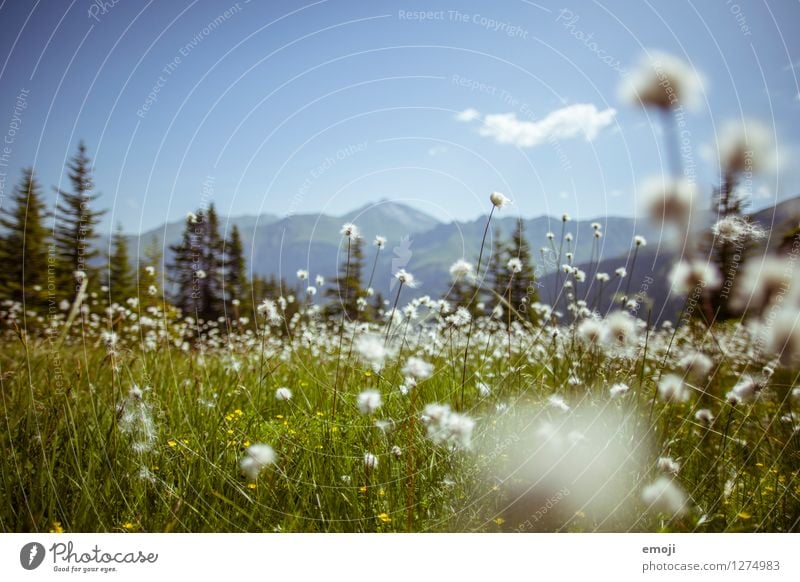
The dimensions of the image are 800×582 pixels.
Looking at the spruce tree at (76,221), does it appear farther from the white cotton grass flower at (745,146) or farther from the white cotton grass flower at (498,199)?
the white cotton grass flower at (745,146)

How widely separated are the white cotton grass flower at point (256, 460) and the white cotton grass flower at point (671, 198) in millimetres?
2262

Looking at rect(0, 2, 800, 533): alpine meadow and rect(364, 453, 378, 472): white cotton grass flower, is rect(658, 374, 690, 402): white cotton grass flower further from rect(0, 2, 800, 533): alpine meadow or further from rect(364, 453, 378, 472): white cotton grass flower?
rect(364, 453, 378, 472): white cotton grass flower

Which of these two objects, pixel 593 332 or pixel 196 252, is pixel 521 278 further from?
pixel 196 252

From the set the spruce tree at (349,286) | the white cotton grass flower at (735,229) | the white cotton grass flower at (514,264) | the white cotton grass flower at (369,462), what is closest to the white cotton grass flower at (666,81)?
the white cotton grass flower at (735,229)

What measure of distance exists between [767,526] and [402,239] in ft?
7.20

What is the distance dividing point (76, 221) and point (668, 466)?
338cm

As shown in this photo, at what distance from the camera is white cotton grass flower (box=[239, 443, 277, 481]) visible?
5.89 ft

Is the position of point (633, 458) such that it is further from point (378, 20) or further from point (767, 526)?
point (378, 20)

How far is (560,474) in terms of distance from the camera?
1.87 metres

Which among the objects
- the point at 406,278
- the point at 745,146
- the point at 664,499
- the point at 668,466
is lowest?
the point at 664,499

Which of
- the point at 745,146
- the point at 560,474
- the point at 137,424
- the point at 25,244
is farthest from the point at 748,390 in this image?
the point at 25,244

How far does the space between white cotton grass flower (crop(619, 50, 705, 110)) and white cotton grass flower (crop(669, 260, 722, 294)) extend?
847mm
